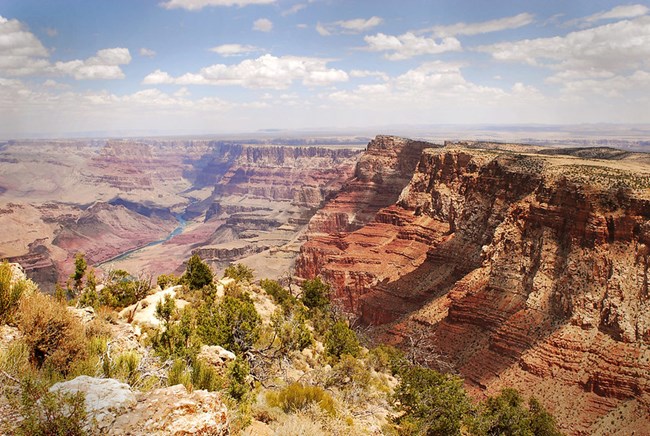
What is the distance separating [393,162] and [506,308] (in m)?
68.0

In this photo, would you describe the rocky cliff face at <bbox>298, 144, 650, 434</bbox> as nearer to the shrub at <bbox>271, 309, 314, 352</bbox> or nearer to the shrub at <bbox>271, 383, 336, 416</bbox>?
the shrub at <bbox>271, 309, 314, 352</bbox>

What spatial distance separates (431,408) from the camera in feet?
71.3

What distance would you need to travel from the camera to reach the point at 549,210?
137 feet

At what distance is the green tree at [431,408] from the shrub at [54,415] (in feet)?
47.1

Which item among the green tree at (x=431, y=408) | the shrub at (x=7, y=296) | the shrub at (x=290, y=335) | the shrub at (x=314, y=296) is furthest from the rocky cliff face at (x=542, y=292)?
the shrub at (x=7, y=296)

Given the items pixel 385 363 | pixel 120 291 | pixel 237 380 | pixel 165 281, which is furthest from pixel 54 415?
pixel 165 281

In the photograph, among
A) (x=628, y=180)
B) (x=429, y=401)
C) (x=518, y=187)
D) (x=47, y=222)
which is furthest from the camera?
(x=47, y=222)

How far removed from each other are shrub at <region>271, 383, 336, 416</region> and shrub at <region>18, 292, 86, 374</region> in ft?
21.4

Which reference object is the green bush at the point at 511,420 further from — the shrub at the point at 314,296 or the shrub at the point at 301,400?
the shrub at the point at 314,296

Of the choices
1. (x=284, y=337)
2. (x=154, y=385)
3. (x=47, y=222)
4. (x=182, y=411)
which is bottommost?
(x=47, y=222)

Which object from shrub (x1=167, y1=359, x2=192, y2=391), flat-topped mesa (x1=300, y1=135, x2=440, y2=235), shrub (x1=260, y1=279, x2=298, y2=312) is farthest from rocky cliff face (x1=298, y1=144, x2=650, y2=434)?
flat-topped mesa (x1=300, y1=135, x2=440, y2=235)

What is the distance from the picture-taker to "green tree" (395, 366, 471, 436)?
2031cm

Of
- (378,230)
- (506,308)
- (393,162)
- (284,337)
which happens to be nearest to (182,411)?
(284,337)

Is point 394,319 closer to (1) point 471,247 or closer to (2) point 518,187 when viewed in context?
(1) point 471,247
